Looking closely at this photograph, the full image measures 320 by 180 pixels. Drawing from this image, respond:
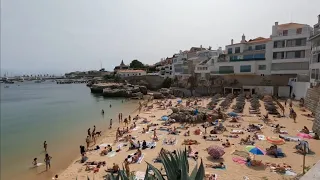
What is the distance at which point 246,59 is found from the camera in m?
45.0

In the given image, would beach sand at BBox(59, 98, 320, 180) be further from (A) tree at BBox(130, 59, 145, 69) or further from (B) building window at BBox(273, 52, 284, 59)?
(A) tree at BBox(130, 59, 145, 69)

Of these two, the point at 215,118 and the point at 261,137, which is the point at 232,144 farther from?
the point at 215,118

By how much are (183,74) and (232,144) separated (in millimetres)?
45185

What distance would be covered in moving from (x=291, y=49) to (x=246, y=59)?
27.2 feet

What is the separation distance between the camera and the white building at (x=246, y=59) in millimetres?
42688

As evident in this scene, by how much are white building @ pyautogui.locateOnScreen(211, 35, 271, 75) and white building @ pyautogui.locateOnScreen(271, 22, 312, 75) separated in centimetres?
160

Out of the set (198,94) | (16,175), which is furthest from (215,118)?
(198,94)

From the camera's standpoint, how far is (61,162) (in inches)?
693

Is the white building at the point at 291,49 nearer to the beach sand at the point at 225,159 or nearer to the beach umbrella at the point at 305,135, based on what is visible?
the beach sand at the point at 225,159

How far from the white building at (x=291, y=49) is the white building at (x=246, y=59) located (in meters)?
1.60

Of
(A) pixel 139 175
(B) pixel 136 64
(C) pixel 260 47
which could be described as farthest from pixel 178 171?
(B) pixel 136 64

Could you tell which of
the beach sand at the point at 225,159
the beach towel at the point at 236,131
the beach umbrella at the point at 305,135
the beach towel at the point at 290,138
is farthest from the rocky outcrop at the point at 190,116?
the beach umbrella at the point at 305,135

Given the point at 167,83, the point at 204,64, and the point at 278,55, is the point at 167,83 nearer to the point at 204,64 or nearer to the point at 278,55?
the point at 204,64

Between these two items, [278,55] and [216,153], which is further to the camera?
[278,55]
